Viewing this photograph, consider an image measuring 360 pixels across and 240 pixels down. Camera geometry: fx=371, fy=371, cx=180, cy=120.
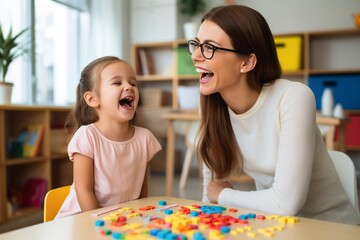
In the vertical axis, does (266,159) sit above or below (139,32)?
below

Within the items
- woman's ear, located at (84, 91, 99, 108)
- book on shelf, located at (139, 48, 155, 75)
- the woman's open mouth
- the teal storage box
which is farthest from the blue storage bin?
woman's ear, located at (84, 91, 99, 108)

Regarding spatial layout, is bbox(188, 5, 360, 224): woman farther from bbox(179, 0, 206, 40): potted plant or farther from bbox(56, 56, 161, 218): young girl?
bbox(179, 0, 206, 40): potted plant

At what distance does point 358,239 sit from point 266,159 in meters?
0.55

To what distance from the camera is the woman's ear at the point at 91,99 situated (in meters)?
1.38

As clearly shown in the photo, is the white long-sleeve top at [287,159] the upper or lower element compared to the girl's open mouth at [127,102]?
lower

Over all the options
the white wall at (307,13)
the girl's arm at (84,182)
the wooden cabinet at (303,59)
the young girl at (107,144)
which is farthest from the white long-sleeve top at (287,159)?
the white wall at (307,13)

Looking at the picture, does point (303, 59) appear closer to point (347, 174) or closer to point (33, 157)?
point (33, 157)

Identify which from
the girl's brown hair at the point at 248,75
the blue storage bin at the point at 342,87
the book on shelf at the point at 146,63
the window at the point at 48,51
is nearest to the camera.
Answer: the girl's brown hair at the point at 248,75

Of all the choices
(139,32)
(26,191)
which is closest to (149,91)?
(139,32)

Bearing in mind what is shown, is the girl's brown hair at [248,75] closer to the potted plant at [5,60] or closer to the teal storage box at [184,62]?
the potted plant at [5,60]

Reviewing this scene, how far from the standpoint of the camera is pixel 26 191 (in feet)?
10.9

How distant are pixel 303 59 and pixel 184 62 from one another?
1.59 m

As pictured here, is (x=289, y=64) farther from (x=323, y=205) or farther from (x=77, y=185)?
(x=77, y=185)

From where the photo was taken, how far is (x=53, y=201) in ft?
3.95
